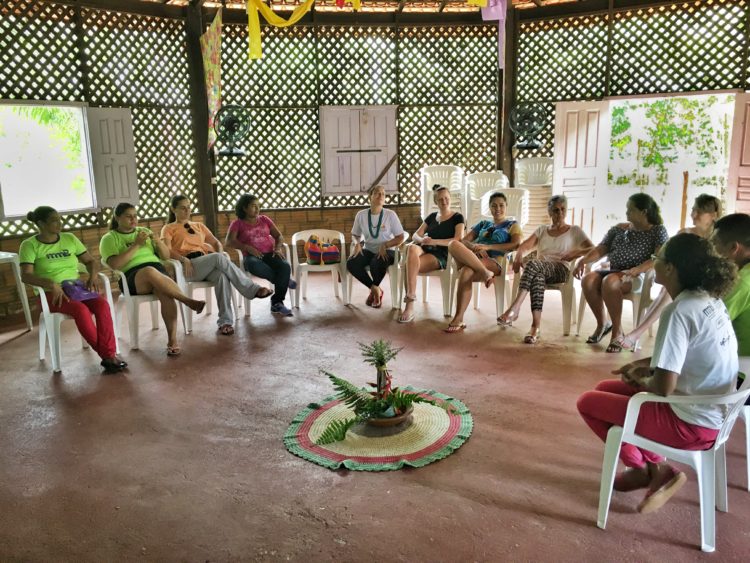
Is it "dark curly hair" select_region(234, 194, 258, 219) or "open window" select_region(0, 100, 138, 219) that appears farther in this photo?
"open window" select_region(0, 100, 138, 219)

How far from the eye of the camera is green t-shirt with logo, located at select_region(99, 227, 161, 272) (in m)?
4.22

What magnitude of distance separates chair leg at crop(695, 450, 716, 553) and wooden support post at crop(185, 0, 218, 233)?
239 inches

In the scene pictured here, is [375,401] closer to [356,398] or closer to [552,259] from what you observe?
[356,398]

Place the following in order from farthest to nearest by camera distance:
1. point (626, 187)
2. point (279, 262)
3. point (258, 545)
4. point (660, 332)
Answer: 1. point (626, 187)
2. point (279, 262)
3. point (258, 545)
4. point (660, 332)

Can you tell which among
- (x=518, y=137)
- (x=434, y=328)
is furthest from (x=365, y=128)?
(x=434, y=328)

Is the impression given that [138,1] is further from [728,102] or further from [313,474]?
[728,102]

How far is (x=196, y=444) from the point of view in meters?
2.86

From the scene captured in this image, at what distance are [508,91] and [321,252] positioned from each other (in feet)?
12.6

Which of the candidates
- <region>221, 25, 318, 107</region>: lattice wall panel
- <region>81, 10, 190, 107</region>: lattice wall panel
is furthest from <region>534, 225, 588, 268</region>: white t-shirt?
<region>81, 10, 190, 107</region>: lattice wall panel

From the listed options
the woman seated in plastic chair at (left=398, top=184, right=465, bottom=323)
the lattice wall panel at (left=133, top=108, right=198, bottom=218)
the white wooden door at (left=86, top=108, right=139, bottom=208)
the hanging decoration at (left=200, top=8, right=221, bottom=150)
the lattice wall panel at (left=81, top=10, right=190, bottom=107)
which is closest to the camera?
the woman seated in plastic chair at (left=398, top=184, right=465, bottom=323)

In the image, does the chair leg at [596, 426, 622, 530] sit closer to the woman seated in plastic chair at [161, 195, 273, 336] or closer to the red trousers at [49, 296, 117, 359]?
the red trousers at [49, 296, 117, 359]

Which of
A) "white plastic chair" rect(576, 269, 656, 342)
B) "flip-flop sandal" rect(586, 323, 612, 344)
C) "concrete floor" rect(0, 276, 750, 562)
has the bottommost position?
"concrete floor" rect(0, 276, 750, 562)

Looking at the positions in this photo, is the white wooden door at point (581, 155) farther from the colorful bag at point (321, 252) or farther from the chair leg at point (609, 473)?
the chair leg at point (609, 473)

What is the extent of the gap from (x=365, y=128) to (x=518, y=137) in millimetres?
1928
